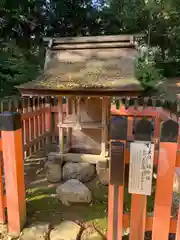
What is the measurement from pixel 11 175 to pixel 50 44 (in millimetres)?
3276

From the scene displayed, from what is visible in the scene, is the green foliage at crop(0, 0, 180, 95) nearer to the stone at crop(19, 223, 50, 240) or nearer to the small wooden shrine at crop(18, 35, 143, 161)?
the small wooden shrine at crop(18, 35, 143, 161)

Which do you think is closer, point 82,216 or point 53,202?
point 82,216

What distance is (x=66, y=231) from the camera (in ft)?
6.55

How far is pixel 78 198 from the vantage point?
253 cm

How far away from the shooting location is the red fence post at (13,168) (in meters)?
1.95

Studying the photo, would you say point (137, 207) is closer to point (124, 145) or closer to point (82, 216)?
point (124, 145)

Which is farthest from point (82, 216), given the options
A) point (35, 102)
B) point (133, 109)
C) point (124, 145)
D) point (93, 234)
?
point (35, 102)

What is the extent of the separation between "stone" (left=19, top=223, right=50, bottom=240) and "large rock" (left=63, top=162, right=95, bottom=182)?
1.32m


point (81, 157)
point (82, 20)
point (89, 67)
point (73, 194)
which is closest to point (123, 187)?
point (73, 194)

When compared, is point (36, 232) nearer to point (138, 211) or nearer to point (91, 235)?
point (91, 235)

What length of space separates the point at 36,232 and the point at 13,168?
683 mm

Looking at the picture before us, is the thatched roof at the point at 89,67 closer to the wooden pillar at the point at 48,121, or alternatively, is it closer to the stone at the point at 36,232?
the wooden pillar at the point at 48,121

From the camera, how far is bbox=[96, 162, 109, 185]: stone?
324 cm

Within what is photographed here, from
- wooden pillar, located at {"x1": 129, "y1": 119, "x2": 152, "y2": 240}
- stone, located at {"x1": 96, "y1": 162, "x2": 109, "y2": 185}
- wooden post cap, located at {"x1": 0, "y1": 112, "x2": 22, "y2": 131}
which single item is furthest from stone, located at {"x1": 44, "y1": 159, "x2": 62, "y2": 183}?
wooden pillar, located at {"x1": 129, "y1": 119, "x2": 152, "y2": 240}
